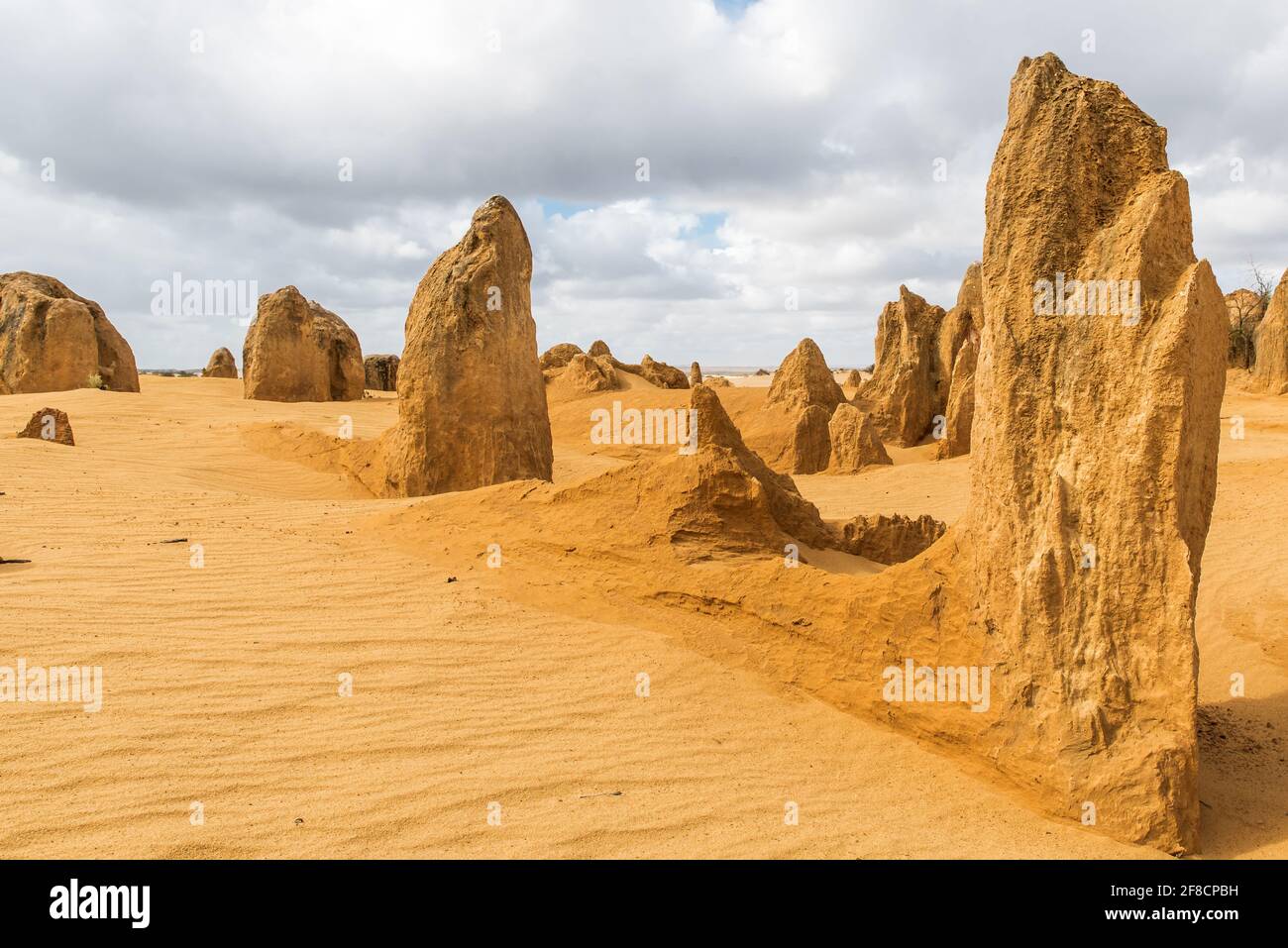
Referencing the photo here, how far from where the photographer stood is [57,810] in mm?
3275

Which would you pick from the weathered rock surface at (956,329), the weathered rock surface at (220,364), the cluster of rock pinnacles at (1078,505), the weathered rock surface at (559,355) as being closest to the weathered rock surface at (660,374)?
the weathered rock surface at (559,355)

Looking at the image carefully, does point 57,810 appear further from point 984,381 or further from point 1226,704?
point 1226,704

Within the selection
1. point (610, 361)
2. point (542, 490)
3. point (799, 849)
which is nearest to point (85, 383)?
point (610, 361)

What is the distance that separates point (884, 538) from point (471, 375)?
455 cm

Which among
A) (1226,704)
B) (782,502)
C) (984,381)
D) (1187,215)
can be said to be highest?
(1187,215)

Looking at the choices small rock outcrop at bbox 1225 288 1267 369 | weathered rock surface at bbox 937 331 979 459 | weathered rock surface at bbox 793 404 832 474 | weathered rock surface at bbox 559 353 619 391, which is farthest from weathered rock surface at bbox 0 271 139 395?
small rock outcrop at bbox 1225 288 1267 369

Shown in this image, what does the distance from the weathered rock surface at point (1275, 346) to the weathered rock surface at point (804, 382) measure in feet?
33.3

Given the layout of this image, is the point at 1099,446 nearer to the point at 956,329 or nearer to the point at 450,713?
the point at 450,713

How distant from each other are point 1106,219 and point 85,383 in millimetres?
19238

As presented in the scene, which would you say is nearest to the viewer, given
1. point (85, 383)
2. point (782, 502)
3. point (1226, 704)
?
point (1226, 704)

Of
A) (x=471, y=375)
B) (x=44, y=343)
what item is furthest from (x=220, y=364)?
(x=471, y=375)

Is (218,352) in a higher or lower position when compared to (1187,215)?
higher

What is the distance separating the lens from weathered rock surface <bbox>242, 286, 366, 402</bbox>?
62.5 feet

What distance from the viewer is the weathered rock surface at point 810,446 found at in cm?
1750
